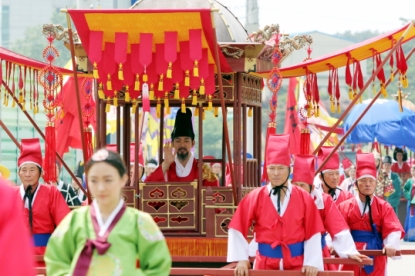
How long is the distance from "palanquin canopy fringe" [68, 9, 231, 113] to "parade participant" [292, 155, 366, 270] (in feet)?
3.79

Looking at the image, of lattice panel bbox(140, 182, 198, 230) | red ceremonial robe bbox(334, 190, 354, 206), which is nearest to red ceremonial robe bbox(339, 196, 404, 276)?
red ceremonial robe bbox(334, 190, 354, 206)

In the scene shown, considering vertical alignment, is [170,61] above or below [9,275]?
above

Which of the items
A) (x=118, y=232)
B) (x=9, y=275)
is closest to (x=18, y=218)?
(x=9, y=275)

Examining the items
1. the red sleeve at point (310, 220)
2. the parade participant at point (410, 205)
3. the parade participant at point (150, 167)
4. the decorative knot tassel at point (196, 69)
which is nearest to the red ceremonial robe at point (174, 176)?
the decorative knot tassel at point (196, 69)

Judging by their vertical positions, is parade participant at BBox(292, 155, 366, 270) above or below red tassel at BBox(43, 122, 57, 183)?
below

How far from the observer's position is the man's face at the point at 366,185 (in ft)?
35.2

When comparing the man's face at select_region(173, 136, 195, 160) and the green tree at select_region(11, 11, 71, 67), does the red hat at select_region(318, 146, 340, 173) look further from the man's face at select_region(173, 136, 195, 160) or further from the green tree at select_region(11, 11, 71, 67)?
the green tree at select_region(11, 11, 71, 67)

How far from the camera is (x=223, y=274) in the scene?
8320mm

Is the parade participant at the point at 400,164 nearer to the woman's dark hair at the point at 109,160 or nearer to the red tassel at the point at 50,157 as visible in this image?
the red tassel at the point at 50,157

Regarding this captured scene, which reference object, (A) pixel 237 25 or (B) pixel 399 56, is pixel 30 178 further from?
(B) pixel 399 56

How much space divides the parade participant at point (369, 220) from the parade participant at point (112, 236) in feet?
16.1

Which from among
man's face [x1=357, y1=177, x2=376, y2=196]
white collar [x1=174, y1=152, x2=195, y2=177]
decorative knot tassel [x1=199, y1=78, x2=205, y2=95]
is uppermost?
decorative knot tassel [x1=199, y1=78, x2=205, y2=95]

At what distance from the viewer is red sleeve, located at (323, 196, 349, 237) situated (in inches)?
349

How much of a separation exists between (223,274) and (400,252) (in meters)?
2.47
